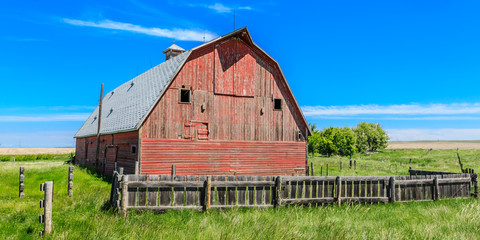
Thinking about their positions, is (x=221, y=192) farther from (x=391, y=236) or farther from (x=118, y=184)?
(x=391, y=236)

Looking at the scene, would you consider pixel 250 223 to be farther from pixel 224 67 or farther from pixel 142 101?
pixel 142 101

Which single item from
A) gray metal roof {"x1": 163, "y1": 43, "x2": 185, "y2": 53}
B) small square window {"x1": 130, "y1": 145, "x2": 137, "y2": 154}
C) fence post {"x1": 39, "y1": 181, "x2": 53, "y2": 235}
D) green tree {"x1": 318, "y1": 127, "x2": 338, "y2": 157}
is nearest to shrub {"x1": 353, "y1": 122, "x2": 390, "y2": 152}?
green tree {"x1": 318, "y1": 127, "x2": 338, "y2": 157}

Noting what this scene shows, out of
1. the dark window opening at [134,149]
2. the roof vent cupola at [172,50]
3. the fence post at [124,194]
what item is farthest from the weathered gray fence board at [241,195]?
the roof vent cupola at [172,50]

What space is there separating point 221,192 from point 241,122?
10.5 metres

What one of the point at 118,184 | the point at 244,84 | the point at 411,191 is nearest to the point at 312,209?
the point at 411,191

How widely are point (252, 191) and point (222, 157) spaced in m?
9.47

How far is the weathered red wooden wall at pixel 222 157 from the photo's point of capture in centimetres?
1817

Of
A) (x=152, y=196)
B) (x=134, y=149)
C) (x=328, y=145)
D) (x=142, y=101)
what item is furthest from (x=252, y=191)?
→ (x=328, y=145)

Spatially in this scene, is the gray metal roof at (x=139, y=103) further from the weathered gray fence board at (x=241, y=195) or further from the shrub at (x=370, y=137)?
the shrub at (x=370, y=137)

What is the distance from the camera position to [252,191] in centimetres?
1034

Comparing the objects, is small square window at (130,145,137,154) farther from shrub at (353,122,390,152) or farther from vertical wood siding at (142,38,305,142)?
shrub at (353,122,390,152)

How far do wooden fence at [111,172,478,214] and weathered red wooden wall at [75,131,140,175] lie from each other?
27.9 ft

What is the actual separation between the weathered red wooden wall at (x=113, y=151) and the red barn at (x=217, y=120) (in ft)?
0.21

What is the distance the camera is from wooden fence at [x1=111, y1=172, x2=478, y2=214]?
9609mm
